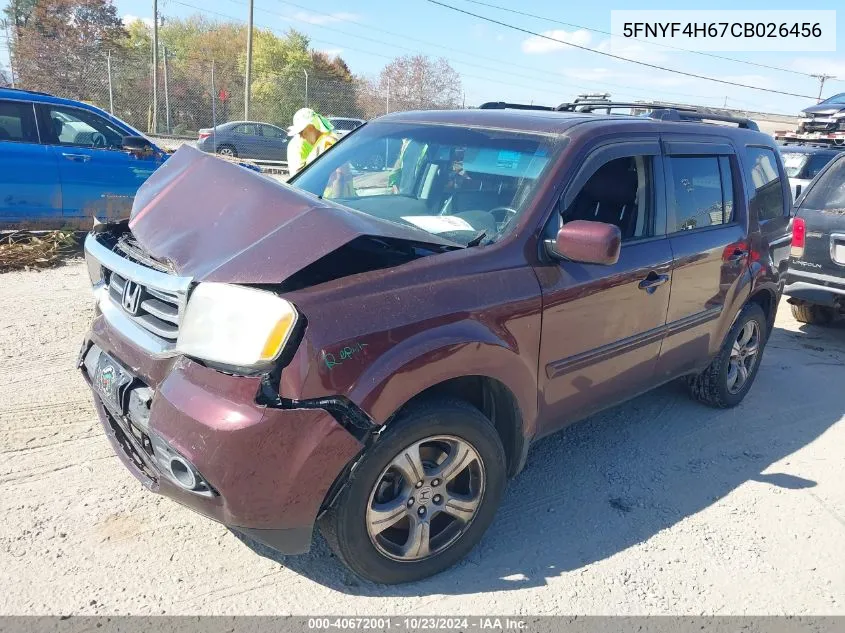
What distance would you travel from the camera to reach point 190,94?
95.6 ft

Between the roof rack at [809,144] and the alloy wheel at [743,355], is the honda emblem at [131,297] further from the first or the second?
the roof rack at [809,144]

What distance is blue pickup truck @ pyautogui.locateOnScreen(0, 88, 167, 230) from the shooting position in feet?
23.5

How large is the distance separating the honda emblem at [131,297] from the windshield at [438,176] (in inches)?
44.8

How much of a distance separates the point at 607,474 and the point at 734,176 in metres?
2.11

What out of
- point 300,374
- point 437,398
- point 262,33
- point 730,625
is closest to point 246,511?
point 300,374

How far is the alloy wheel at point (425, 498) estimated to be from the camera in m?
2.56

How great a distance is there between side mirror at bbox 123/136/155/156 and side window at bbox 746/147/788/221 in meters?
6.67

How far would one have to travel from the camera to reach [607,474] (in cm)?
373

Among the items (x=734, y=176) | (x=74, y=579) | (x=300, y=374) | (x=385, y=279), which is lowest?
(x=74, y=579)

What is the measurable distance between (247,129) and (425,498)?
21.6m

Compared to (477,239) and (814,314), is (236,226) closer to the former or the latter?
(477,239)

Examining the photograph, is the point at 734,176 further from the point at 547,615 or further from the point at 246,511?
the point at 246,511

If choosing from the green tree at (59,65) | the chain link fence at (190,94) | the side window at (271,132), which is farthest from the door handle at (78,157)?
the green tree at (59,65)

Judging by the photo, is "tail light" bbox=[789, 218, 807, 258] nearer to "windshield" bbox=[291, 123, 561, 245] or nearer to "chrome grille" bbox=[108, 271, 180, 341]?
"windshield" bbox=[291, 123, 561, 245]
